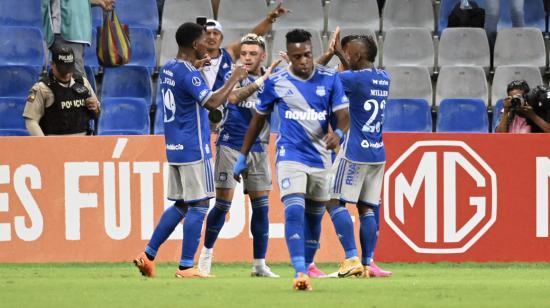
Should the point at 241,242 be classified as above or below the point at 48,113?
below

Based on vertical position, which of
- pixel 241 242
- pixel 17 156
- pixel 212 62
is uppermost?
pixel 212 62

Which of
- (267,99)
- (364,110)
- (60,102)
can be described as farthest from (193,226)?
(60,102)

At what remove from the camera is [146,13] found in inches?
736

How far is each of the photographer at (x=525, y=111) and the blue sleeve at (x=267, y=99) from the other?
4.83m

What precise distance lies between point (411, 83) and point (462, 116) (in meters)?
1.01

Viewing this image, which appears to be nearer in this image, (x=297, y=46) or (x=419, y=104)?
(x=297, y=46)

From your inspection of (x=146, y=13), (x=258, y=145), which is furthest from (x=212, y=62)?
(x=146, y=13)

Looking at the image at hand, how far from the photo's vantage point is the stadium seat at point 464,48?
18.0 m

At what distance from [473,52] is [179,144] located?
26.4ft

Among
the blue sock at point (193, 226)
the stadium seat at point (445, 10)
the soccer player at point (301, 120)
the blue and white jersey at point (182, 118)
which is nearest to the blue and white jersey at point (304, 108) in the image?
the soccer player at point (301, 120)

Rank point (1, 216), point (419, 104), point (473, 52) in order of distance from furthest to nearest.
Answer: point (473, 52) < point (419, 104) < point (1, 216)

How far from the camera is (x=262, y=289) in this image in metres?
9.74

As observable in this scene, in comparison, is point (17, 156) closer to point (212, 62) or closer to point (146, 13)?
point (212, 62)

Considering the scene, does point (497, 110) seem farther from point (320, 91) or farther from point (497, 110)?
point (320, 91)
